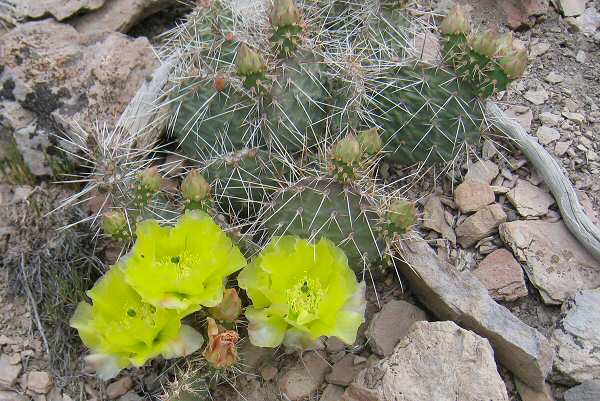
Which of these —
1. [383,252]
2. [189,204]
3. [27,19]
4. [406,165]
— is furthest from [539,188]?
[27,19]

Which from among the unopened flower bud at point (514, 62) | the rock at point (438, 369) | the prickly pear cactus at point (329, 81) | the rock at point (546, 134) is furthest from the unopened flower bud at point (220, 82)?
the rock at point (546, 134)

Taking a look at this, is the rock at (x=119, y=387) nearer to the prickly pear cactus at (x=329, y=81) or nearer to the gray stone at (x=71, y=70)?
the prickly pear cactus at (x=329, y=81)

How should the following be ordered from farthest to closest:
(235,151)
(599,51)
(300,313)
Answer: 1. (599,51)
2. (235,151)
3. (300,313)

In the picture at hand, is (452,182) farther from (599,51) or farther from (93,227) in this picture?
(93,227)

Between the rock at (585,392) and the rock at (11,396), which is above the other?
the rock at (585,392)

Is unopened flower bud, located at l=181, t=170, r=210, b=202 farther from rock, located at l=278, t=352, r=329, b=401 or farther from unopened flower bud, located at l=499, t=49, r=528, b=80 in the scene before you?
unopened flower bud, located at l=499, t=49, r=528, b=80
